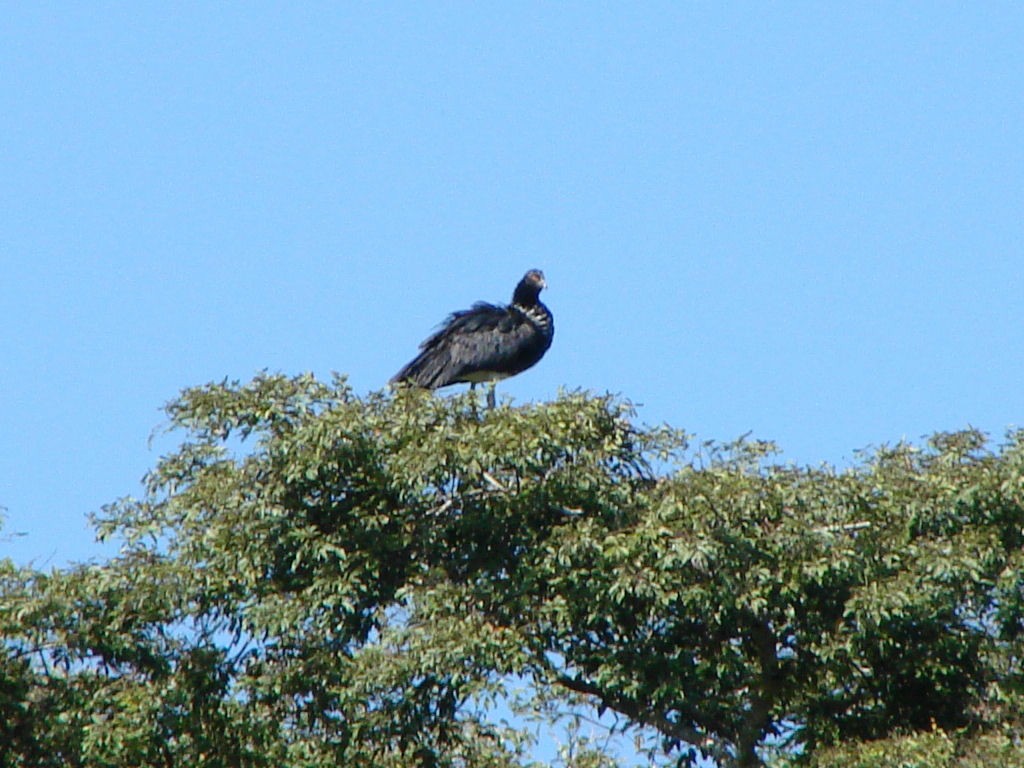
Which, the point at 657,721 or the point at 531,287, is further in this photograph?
the point at 531,287

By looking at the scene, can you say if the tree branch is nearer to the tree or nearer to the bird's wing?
the tree

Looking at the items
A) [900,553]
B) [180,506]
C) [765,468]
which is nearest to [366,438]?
[180,506]

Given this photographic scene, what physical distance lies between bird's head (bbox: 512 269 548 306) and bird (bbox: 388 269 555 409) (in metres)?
0.49

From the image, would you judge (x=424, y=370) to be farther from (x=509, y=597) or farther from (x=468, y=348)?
(x=509, y=597)

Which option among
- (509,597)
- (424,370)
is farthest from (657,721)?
(424,370)

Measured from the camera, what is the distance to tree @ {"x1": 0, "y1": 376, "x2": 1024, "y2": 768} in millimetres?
12641

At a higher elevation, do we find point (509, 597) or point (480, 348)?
point (480, 348)

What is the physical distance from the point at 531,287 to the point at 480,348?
5.61 ft

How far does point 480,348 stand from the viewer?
62.2 feet

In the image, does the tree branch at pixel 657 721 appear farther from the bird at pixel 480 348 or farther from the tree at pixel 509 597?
the bird at pixel 480 348

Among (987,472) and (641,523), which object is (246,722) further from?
(987,472)

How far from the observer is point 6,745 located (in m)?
13.0

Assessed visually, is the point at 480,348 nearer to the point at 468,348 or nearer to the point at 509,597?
the point at 468,348

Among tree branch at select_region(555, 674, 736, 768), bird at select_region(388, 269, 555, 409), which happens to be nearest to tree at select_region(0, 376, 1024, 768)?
tree branch at select_region(555, 674, 736, 768)
